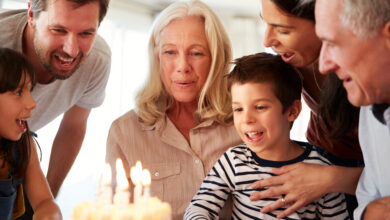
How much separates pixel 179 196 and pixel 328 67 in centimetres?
111

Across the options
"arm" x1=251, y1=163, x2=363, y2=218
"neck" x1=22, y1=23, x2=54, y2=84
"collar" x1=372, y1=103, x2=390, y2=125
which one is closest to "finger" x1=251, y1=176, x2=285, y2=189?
"arm" x1=251, y1=163, x2=363, y2=218

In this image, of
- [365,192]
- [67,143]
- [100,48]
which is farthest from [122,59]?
[365,192]

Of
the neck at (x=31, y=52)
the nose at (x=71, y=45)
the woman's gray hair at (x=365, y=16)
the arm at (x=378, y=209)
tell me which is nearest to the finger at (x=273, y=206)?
the arm at (x=378, y=209)

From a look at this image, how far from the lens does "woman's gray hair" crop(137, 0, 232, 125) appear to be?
2.19 metres

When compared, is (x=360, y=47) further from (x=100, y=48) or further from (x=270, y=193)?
(x=100, y=48)

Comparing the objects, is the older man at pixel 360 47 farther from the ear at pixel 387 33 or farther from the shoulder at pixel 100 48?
the shoulder at pixel 100 48

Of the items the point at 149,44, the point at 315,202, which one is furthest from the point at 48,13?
the point at 315,202

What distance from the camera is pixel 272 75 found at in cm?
181

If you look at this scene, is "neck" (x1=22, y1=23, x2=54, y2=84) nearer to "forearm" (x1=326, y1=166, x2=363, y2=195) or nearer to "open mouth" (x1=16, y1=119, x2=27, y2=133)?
"open mouth" (x1=16, y1=119, x2=27, y2=133)

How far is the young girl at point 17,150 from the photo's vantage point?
1744mm

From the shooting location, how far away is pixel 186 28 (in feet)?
7.10

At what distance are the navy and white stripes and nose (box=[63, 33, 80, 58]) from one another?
0.93m

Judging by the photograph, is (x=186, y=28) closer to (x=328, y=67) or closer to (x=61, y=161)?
(x=328, y=67)

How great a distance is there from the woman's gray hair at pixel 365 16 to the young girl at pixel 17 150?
1.34 meters
